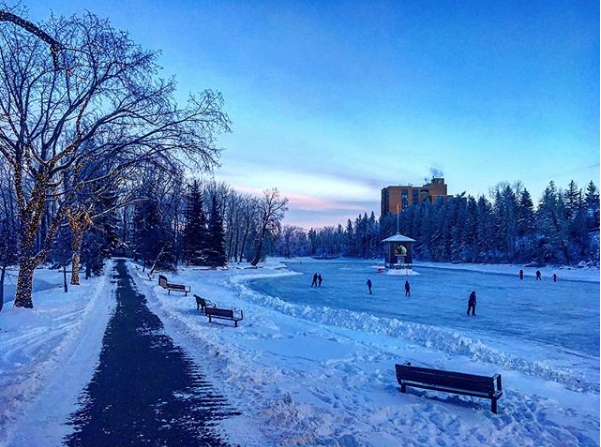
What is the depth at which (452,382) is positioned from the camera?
23.7 ft

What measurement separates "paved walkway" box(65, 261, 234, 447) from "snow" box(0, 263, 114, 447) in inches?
12.2

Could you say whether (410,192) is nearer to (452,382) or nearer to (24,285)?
(24,285)

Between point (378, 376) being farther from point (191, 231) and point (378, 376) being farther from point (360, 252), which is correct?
point (360, 252)

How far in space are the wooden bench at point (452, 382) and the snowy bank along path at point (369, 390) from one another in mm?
240

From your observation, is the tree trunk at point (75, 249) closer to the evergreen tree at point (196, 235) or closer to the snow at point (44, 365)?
the snow at point (44, 365)

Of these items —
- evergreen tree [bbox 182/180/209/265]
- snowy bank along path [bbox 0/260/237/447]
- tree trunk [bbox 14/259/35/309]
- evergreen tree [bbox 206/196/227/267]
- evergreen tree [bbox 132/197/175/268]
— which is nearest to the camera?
snowy bank along path [bbox 0/260/237/447]

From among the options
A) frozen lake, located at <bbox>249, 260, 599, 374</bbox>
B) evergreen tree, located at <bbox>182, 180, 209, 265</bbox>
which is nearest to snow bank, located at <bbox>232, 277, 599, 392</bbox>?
frozen lake, located at <bbox>249, 260, 599, 374</bbox>

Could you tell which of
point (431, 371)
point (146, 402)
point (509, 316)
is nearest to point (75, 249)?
point (146, 402)

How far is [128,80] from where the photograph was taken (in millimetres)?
12992

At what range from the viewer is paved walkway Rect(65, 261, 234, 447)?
559 cm

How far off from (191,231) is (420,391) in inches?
1897

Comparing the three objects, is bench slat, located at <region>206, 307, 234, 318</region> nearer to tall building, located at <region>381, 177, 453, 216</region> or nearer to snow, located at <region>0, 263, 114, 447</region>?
snow, located at <region>0, 263, 114, 447</region>

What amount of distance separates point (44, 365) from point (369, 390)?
7144mm

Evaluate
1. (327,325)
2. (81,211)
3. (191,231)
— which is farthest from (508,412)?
(191,231)
